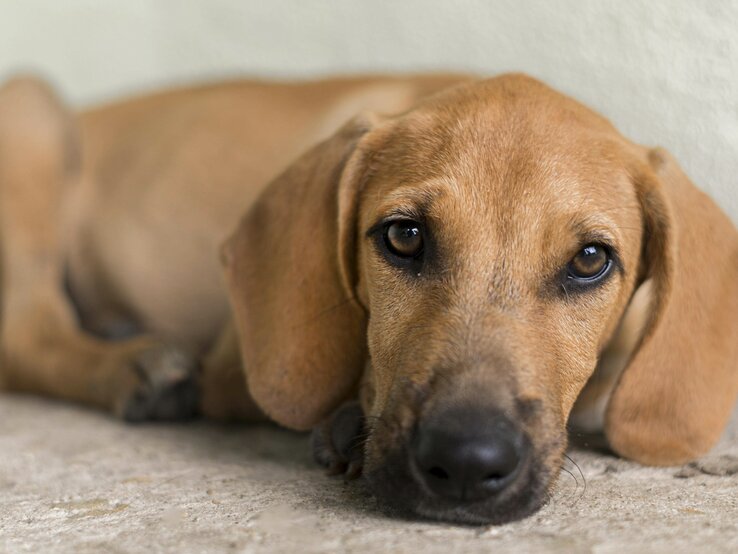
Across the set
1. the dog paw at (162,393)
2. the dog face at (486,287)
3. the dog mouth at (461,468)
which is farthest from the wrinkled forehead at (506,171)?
the dog paw at (162,393)

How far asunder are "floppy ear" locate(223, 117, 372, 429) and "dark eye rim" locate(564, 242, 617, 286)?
28.1 inches

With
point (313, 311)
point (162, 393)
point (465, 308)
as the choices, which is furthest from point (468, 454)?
point (162, 393)

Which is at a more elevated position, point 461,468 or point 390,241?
point 390,241

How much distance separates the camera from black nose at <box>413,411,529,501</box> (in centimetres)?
224

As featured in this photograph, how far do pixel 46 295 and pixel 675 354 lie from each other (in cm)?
→ 309

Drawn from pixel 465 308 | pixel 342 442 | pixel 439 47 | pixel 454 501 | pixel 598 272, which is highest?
pixel 439 47

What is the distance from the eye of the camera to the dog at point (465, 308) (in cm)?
243

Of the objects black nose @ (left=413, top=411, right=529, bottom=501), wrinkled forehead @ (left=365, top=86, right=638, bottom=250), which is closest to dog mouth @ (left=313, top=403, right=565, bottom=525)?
black nose @ (left=413, top=411, right=529, bottom=501)

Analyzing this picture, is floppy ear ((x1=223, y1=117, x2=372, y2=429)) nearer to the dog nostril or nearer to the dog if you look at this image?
the dog

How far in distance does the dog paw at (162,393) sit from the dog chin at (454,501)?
170 cm

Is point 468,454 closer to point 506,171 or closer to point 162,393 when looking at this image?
point 506,171

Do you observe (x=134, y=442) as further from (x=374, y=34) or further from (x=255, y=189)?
(x=374, y=34)

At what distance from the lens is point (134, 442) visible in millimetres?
3609

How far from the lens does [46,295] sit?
15.8 feet
